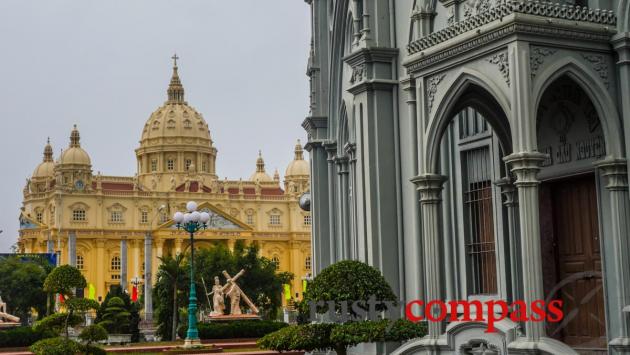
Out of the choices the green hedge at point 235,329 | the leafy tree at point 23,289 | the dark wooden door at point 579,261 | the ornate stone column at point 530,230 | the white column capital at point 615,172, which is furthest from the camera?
the leafy tree at point 23,289

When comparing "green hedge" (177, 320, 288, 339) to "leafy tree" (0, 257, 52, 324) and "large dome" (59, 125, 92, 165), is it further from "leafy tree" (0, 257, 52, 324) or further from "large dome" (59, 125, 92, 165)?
"large dome" (59, 125, 92, 165)

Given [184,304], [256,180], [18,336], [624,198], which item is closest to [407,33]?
[624,198]

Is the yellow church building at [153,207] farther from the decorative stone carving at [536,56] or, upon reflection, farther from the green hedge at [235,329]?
the decorative stone carving at [536,56]

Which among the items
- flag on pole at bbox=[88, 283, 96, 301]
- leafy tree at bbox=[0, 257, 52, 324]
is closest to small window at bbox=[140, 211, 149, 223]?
flag on pole at bbox=[88, 283, 96, 301]

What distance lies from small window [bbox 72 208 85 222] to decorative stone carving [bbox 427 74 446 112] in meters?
104

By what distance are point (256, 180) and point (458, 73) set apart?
122 meters

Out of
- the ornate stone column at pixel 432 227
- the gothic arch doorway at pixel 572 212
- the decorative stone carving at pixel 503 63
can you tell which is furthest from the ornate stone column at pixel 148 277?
the decorative stone carving at pixel 503 63

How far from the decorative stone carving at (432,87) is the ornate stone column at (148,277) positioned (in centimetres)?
7526

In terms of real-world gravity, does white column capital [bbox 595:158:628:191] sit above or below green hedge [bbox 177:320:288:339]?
above

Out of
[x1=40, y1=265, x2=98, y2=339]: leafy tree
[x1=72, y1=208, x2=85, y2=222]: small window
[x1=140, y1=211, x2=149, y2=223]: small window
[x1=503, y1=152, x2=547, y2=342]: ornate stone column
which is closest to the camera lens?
[x1=503, y1=152, x2=547, y2=342]: ornate stone column

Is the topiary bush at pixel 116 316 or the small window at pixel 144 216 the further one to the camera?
the small window at pixel 144 216

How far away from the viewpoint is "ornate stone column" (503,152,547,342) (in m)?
12.6

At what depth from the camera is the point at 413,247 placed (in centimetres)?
1830

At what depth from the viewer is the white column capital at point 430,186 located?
48.9ft
